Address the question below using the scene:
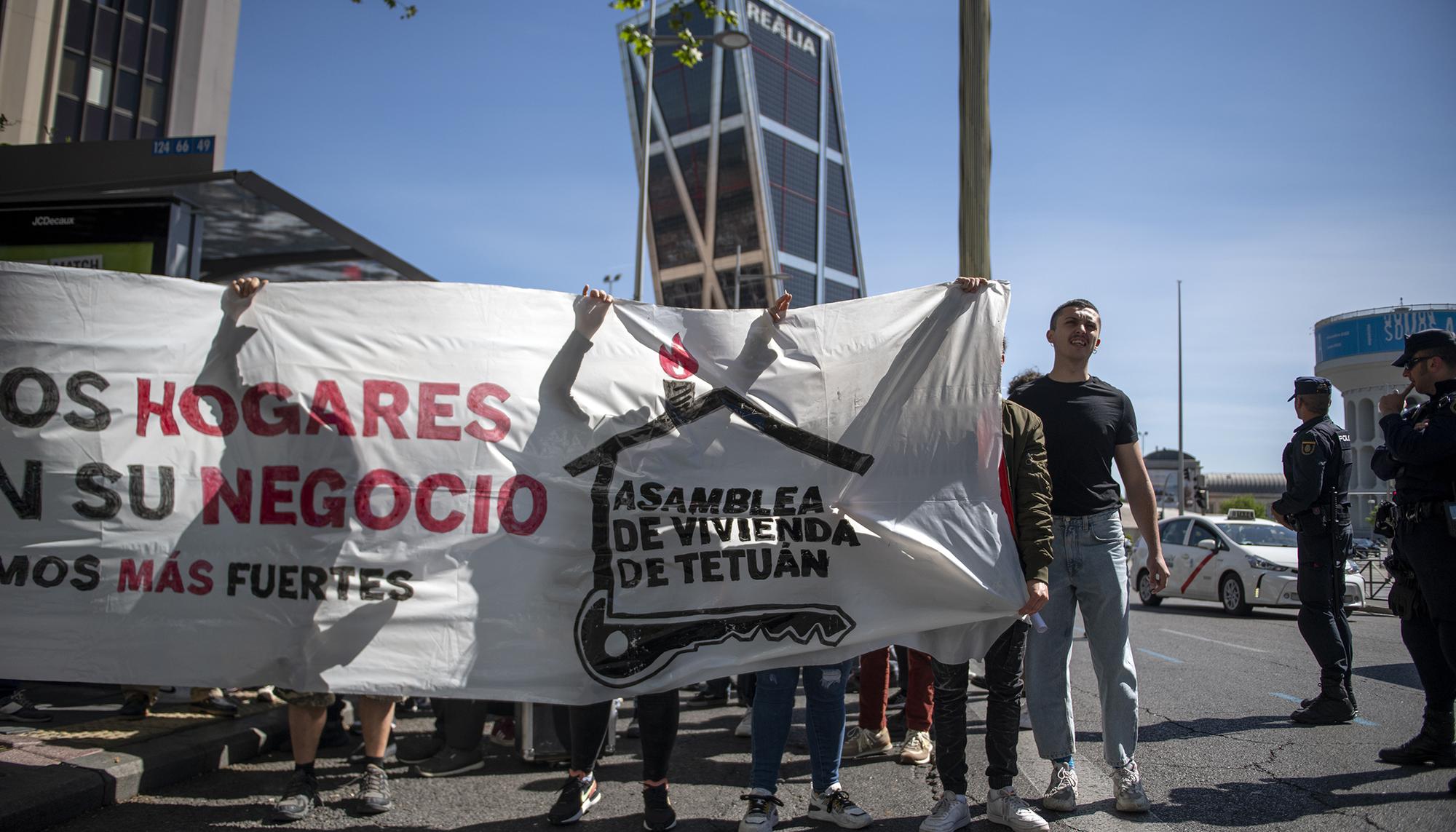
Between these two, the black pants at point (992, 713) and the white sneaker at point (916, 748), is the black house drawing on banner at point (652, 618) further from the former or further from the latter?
the white sneaker at point (916, 748)

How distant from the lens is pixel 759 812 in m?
3.79

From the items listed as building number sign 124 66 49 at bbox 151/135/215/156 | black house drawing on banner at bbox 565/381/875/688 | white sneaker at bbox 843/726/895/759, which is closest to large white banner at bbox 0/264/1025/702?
black house drawing on banner at bbox 565/381/875/688

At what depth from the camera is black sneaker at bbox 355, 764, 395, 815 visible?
407 cm

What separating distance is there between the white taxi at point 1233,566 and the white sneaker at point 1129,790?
9393 millimetres

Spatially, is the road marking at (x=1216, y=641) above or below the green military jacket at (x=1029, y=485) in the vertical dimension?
below

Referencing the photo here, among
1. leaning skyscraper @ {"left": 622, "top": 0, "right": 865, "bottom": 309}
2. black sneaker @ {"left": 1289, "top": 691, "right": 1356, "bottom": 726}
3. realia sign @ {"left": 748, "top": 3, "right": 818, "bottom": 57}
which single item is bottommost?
black sneaker @ {"left": 1289, "top": 691, "right": 1356, "bottom": 726}

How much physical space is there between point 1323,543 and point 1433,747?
1.45 m

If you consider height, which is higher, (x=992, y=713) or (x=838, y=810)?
(x=992, y=713)

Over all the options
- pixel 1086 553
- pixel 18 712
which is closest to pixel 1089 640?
pixel 1086 553

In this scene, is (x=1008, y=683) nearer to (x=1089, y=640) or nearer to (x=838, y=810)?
(x=1089, y=640)

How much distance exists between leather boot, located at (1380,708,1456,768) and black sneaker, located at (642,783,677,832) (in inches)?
136

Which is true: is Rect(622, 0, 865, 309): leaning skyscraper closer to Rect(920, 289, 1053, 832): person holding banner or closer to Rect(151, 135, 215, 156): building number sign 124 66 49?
Rect(151, 135, 215, 156): building number sign 124 66 49

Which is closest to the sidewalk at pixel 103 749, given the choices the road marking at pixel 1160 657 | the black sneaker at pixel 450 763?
the black sneaker at pixel 450 763

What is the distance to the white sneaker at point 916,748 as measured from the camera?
16.3ft
